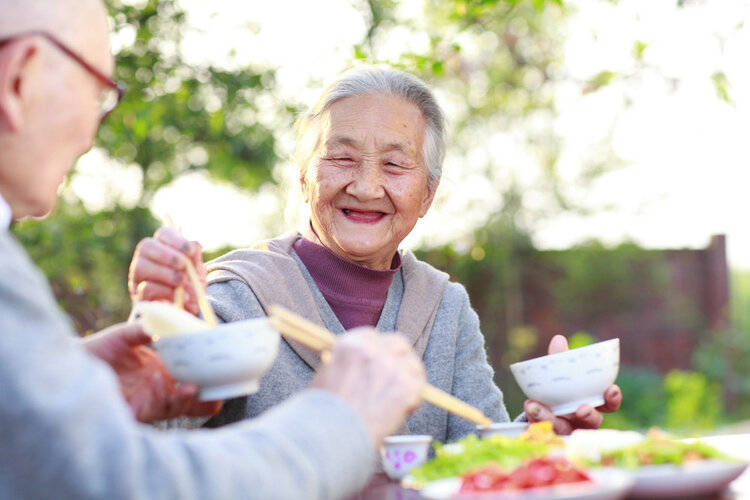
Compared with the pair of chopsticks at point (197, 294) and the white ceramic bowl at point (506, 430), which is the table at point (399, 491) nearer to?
the white ceramic bowl at point (506, 430)

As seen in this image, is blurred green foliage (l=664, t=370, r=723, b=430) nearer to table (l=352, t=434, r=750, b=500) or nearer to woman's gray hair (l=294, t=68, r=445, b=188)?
woman's gray hair (l=294, t=68, r=445, b=188)

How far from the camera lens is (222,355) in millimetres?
1382

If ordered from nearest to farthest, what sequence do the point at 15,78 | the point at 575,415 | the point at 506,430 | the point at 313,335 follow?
the point at 15,78, the point at 313,335, the point at 506,430, the point at 575,415

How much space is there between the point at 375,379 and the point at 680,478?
46 cm

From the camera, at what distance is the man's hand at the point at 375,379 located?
1.08 m

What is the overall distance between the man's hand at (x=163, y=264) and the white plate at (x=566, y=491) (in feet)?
2.46

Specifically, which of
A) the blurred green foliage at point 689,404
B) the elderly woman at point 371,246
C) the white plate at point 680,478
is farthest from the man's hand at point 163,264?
the blurred green foliage at point 689,404


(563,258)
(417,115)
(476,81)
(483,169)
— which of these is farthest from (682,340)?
(417,115)

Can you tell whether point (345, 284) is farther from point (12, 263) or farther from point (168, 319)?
point (12, 263)

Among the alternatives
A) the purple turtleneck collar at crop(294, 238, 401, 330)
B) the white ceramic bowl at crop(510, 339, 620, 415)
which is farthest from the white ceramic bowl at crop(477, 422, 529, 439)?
the purple turtleneck collar at crop(294, 238, 401, 330)

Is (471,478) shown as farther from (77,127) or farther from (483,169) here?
(483,169)

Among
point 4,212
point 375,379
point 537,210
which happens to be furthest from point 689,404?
point 4,212

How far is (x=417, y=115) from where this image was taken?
250 cm

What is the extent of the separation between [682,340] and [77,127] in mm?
8355
